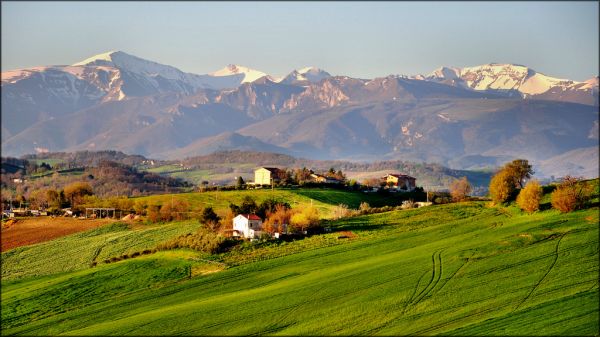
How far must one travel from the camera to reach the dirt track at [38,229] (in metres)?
110

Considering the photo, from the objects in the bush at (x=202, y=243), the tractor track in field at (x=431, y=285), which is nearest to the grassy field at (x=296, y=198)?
the bush at (x=202, y=243)

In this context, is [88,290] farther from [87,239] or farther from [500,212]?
[500,212]

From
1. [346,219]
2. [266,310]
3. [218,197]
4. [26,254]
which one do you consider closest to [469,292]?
[266,310]

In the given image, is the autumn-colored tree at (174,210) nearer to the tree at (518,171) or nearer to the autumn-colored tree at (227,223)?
the autumn-colored tree at (227,223)

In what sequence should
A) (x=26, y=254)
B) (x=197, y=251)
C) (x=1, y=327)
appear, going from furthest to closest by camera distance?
(x=26, y=254) < (x=197, y=251) < (x=1, y=327)

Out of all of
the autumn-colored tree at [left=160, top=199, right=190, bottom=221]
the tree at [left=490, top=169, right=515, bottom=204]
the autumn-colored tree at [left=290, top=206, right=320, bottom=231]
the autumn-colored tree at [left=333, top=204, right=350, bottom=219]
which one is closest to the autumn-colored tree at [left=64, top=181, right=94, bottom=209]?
the autumn-colored tree at [left=160, top=199, right=190, bottom=221]

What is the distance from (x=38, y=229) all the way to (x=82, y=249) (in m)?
25.6

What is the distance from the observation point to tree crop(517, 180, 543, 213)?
85.9m

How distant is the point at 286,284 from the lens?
217 feet

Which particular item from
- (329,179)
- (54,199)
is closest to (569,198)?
(329,179)

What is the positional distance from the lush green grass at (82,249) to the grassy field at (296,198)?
18293mm

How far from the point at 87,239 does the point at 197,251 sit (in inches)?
1077

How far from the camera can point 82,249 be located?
3821 inches

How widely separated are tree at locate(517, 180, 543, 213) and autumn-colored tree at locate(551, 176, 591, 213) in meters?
1.92
